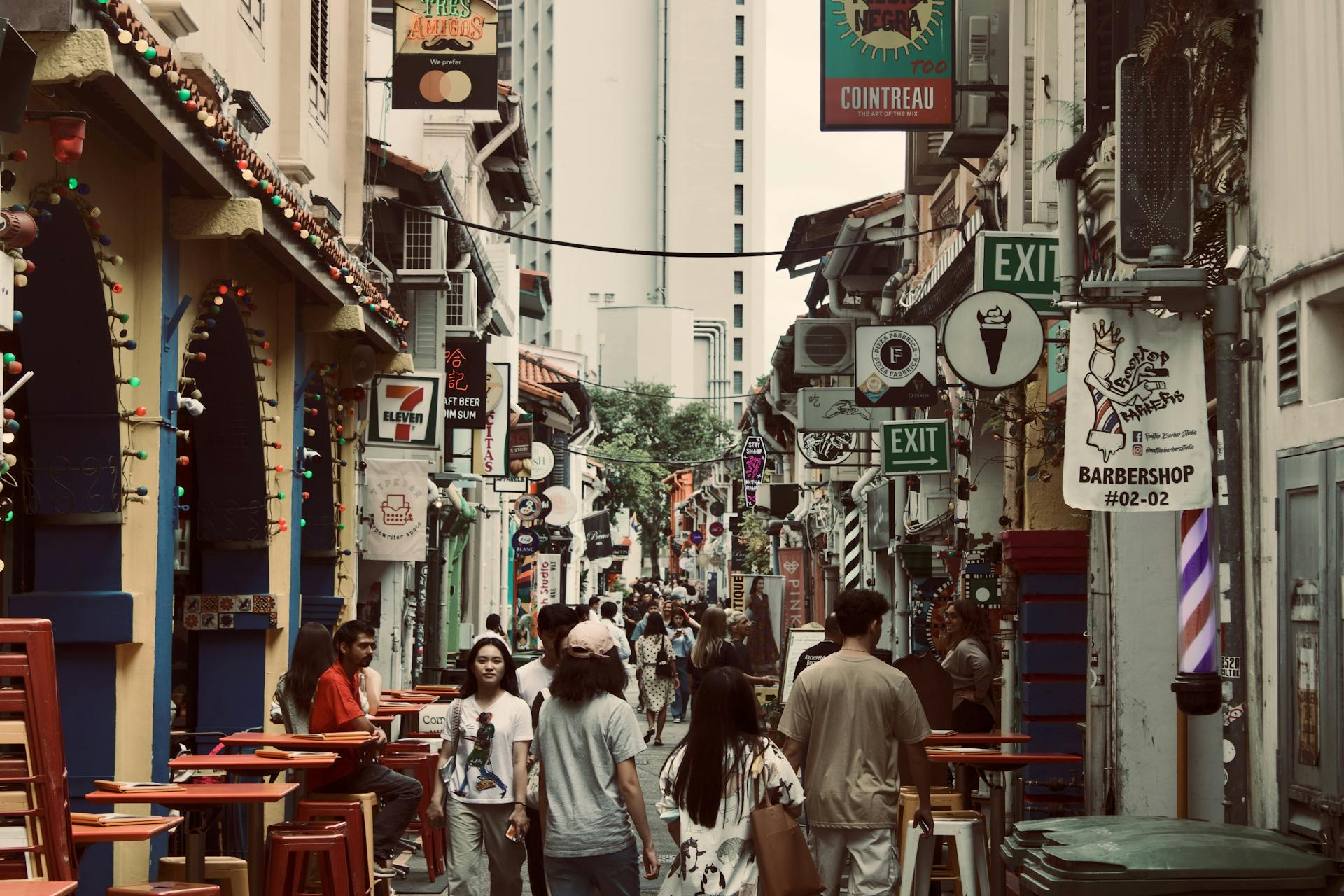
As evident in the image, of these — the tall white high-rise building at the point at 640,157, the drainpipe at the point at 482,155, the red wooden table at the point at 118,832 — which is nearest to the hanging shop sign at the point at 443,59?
the red wooden table at the point at 118,832

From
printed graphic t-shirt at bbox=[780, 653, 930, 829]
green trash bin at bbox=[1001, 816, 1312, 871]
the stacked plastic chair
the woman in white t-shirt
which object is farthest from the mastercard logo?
the stacked plastic chair

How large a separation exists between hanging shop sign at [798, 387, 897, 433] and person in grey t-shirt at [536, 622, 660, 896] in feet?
65.1

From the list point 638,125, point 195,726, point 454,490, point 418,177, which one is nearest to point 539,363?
point 454,490

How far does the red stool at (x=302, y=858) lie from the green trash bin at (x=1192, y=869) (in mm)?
4761

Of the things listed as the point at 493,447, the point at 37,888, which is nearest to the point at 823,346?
the point at 493,447

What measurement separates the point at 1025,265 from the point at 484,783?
782cm

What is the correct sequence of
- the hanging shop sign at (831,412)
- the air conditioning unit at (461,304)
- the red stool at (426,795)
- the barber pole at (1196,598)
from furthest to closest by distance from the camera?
the air conditioning unit at (461,304) < the hanging shop sign at (831,412) < the red stool at (426,795) < the barber pole at (1196,598)

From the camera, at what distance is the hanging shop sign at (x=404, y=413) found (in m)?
20.5

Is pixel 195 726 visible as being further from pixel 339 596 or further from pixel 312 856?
pixel 312 856

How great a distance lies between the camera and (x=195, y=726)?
15.8 metres

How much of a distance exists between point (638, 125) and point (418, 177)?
85433 millimetres

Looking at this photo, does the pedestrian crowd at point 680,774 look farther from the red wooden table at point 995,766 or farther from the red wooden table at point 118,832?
the red wooden table at point 118,832

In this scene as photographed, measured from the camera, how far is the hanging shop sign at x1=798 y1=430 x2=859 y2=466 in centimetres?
3133

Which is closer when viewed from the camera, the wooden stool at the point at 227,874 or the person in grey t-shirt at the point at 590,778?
the person in grey t-shirt at the point at 590,778
